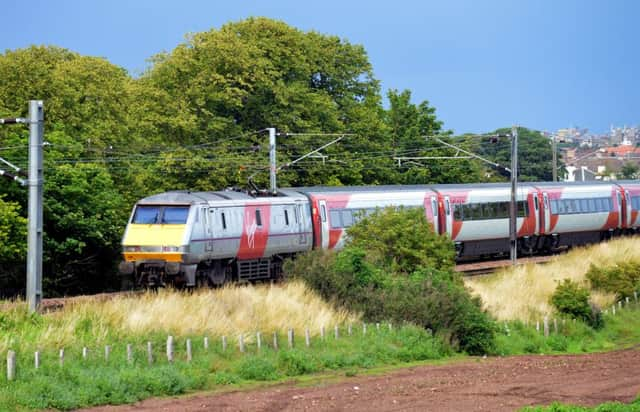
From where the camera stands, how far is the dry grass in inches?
1410

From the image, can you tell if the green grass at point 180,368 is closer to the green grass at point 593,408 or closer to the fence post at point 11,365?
the fence post at point 11,365

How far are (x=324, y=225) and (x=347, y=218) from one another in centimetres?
125

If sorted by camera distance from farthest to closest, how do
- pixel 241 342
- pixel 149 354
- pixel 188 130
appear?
pixel 188 130
pixel 241 342
pixel 149 354

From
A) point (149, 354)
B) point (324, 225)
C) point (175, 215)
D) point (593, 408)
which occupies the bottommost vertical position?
point (593, 408)

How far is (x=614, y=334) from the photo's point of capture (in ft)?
121

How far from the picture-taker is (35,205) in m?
26.5

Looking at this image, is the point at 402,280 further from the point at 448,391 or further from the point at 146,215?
the point at 448,391

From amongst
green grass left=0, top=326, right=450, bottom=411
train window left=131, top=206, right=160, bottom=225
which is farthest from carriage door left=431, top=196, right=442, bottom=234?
green grass left=0, top=326, right=450, bottom=411

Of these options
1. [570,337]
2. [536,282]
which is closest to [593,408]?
[570,337]

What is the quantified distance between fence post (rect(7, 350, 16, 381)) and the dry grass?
17.1 metres

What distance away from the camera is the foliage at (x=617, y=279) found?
138 feet

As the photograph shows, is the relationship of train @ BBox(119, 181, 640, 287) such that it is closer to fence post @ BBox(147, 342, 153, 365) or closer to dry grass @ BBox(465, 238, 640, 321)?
dry grass @ BBox(465, 238, 640, 321)

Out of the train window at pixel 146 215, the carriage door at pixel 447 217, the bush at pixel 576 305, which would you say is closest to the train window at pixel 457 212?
the carriage door at pixel 447 217

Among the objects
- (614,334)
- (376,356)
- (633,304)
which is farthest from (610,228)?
(376,356)
